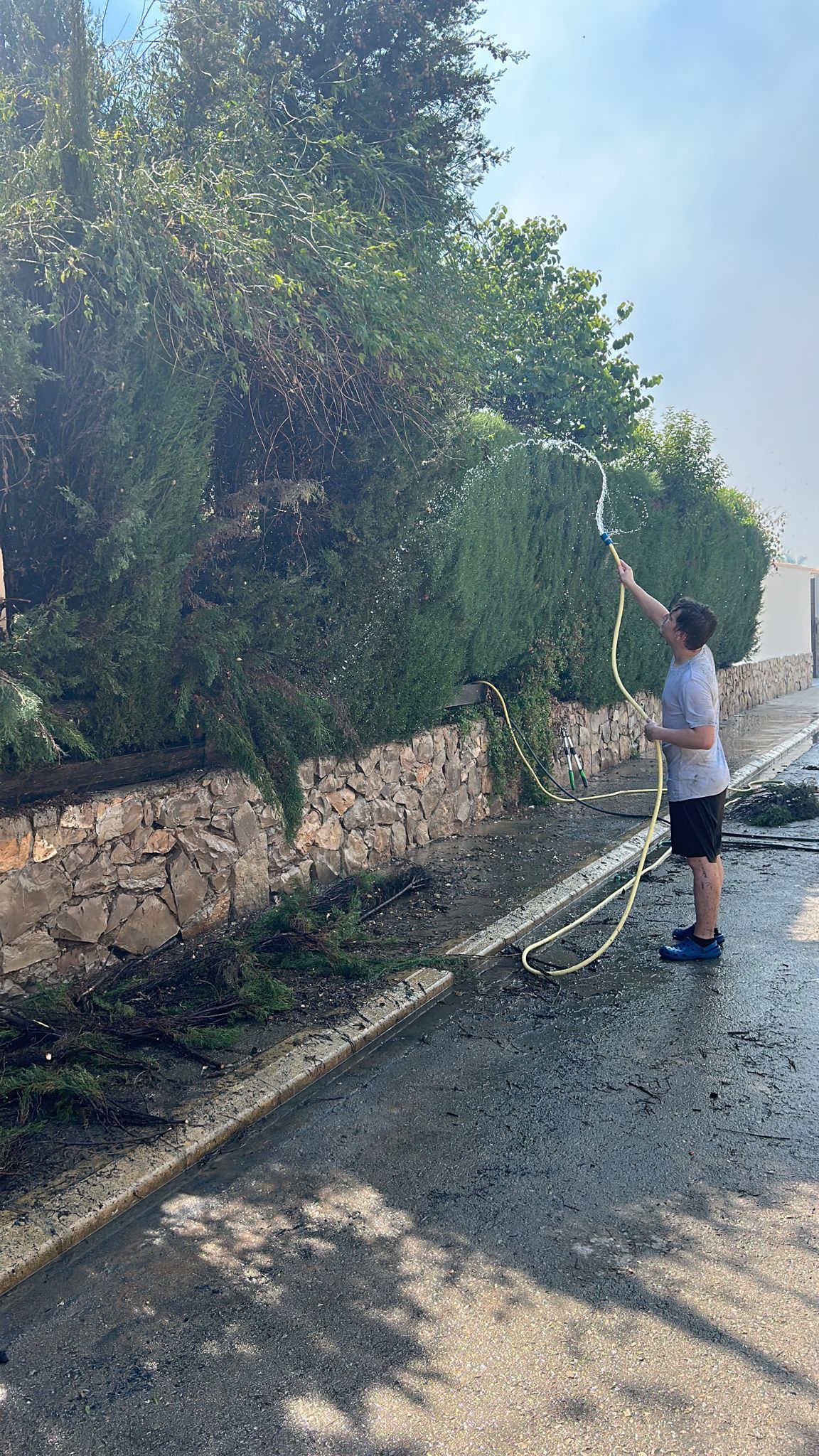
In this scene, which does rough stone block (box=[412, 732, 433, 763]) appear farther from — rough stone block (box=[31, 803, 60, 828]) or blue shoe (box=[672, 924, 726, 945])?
rough stone block (box=[31, 803, 60, 828])

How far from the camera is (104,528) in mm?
5516

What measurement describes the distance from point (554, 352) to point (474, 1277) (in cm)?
1671

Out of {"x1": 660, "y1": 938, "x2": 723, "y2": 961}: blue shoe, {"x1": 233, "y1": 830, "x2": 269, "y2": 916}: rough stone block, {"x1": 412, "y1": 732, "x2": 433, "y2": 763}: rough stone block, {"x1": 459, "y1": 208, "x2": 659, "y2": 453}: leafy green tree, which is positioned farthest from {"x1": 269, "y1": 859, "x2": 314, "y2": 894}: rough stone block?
{"x1": 459, "y1": 208, "x2": 659, "y2": 453}: leafy green tree

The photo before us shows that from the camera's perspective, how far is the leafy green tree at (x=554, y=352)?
17391 millimetres

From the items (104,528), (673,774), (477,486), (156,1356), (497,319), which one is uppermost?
(497,319)

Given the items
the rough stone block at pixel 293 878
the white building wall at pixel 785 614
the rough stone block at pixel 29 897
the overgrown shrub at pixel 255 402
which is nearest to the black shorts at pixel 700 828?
the overgrown shrub at pixel 255 402

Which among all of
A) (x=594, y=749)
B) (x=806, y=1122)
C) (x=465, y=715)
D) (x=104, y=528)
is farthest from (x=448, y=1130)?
(x=594, y=749)

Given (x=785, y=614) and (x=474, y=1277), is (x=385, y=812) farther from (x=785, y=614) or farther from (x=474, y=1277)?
(x=785, y=614)

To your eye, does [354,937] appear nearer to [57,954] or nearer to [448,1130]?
[57,954]

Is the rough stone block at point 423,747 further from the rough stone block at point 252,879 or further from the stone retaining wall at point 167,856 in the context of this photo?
the rough stone block at point 252,879

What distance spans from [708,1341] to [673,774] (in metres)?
3.90

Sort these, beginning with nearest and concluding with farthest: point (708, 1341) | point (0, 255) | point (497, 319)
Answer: point (708, 1341) → point (0, 255) → point (497, 319)

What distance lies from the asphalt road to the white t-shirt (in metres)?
1.67

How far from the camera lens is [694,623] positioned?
244 inches
